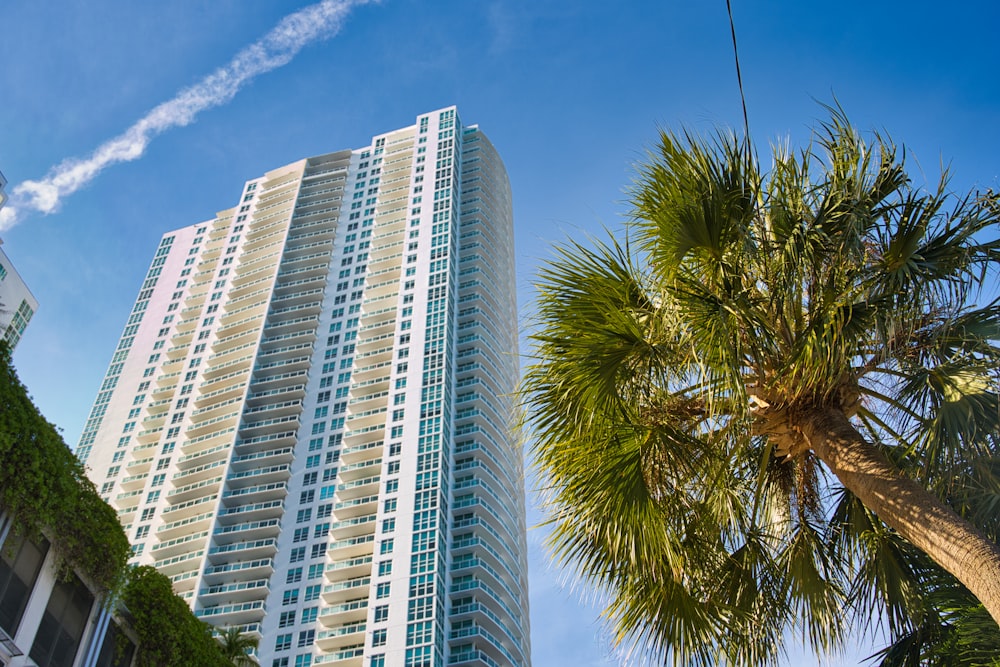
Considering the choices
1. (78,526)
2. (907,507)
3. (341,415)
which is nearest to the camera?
(907,507)

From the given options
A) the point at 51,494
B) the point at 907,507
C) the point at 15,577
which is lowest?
the point at 907,507

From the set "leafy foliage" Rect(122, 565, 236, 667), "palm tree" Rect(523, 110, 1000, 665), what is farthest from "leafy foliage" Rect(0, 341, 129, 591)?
"palm tree" Rect(523, 110, 1000, 665)

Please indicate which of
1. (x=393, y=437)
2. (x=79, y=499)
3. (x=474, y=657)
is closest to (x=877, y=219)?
(x=79, y=499)

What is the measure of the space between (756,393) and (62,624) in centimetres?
1867

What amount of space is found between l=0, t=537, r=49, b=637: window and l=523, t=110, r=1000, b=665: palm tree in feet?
49.9

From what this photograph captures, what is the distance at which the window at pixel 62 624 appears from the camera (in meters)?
19.9

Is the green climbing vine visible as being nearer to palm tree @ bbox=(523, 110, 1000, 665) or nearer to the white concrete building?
palm tree @ bbox=(523, 110, 1000, 665)

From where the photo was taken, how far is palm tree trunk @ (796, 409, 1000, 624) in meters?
6.49

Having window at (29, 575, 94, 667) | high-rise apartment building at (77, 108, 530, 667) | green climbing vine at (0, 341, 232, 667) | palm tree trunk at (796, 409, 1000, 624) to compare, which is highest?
high-rise apartment building at (77, 108, 530, 667)

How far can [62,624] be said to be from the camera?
20.4 m

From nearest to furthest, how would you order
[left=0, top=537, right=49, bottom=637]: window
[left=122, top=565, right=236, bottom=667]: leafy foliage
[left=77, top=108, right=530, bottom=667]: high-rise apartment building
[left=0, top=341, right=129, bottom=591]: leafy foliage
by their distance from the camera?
1. [left=0, top=537, right=49, bottom=637]: window
2. [left=0, top=341, right=129, bottom=591]: leafy foliage
3. [left=122, top=565, right=236, bottom=667]: leafy foliage
4. [left=77, top=108, right=530, bottom=667]: high-rise apartment building

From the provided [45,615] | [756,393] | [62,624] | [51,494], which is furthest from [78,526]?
[756,393]

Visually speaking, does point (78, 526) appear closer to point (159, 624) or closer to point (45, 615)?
point (45, 615)

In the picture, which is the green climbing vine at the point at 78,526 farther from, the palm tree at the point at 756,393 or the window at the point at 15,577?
the palm tree at the point at 756,393
